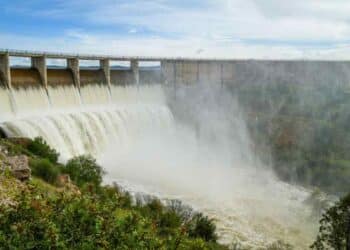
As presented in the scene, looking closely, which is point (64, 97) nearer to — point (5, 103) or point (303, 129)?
point (5, 103)

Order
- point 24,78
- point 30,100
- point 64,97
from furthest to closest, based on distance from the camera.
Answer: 1. point 64,97
2. point 24,78
3. point 30,100

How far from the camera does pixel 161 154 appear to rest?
3672cm

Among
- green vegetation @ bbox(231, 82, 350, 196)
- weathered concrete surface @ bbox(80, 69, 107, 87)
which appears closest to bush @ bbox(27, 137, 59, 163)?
weathered concrete surface @ bbox(80, 69, 107, 87)

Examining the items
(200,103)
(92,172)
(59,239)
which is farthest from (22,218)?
(200,103)

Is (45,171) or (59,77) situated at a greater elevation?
(59,77)

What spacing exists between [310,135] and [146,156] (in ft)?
59.6

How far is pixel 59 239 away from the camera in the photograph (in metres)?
7.93

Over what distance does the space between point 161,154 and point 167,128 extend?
463cm

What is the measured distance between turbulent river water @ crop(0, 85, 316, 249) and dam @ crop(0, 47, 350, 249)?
75 mm

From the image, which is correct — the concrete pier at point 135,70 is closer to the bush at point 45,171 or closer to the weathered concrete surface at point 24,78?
the weathered concrete surface at point 24,78

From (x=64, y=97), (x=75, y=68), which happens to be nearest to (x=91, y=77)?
(x=75, y=68)

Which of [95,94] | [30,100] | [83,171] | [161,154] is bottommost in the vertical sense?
[161,154]

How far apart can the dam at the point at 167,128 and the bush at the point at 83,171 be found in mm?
3071

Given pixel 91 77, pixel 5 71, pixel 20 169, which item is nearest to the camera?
pixel 20 169
